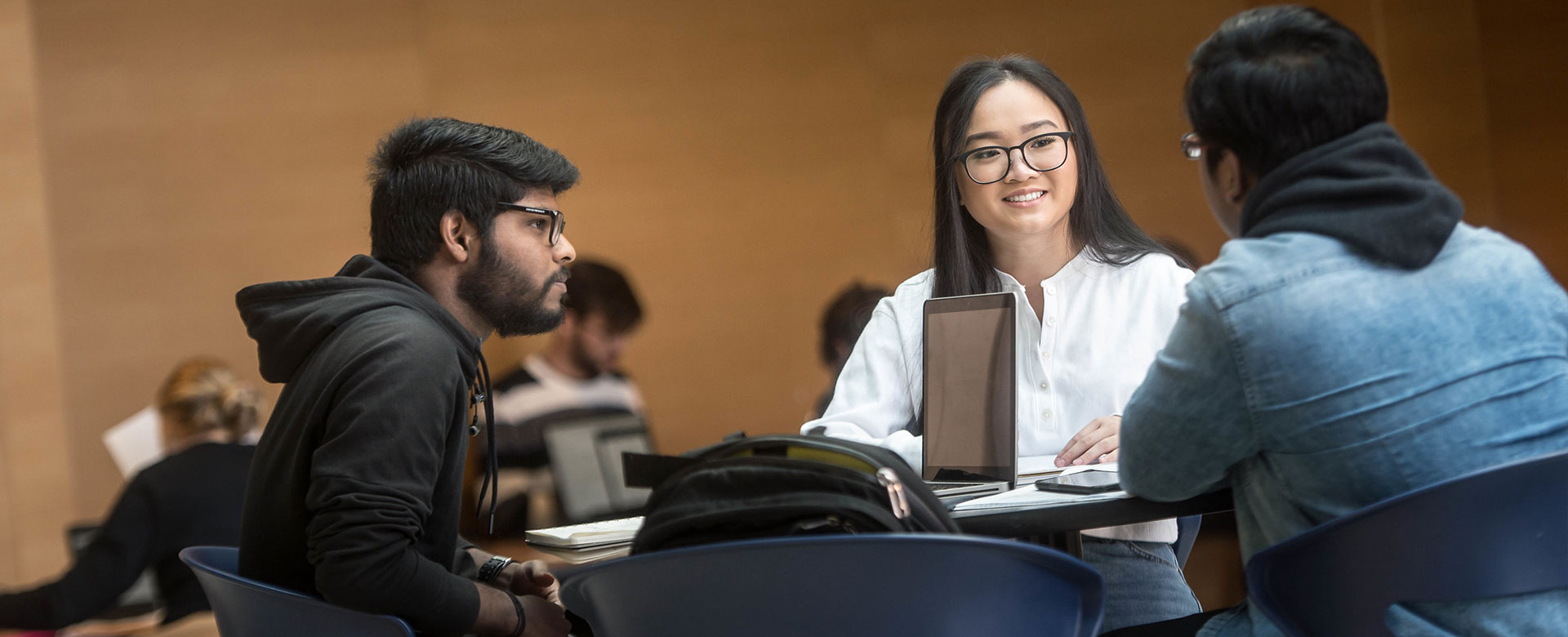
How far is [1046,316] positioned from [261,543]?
1.31 metres

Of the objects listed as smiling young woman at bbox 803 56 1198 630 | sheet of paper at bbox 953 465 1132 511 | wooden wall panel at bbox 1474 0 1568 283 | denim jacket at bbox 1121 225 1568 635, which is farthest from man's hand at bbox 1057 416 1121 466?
wooden wall panel at bbox 1474 0 1568 283

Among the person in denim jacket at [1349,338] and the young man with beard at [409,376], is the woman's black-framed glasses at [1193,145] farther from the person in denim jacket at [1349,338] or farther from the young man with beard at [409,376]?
the young man with beard at [409,376]

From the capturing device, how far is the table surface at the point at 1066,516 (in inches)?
52.4

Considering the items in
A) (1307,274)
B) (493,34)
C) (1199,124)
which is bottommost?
(1307,274)

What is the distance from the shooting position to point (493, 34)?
242 inches

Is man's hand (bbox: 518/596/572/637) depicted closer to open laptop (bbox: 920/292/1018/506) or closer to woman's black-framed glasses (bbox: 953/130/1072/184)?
open laptop (bbox: 920/292/1018/506)

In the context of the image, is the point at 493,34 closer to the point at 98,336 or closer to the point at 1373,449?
the point at 98,336

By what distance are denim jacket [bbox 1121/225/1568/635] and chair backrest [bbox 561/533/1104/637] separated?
262 millimetres

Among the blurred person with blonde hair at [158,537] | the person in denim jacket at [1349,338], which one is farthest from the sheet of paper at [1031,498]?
the blurred person with blonde hair at [158,537]

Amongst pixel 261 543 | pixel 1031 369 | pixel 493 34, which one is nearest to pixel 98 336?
pixel 493 34

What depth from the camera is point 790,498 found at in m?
1.23

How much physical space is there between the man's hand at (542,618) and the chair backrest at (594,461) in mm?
2415

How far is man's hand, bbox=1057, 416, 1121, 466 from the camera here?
1.75 metres

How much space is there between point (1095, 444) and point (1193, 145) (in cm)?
52
